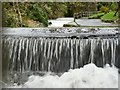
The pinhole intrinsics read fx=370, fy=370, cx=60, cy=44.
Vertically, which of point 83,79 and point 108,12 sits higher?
point 108,12

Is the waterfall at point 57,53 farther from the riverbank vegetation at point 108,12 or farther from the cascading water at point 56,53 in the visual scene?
the riverbank vegetation at point 108,12

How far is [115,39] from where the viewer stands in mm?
2207

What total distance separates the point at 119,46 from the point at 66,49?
1.03 feet

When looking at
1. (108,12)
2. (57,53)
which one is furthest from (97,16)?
(57,53)

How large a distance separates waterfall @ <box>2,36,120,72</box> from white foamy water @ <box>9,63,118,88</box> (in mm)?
39

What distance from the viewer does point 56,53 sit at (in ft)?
7.26

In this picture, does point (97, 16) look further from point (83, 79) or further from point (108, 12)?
point (83, 79)

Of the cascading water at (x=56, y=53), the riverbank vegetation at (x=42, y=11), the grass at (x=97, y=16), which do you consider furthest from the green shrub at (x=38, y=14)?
the grass at (x=97, y=16)

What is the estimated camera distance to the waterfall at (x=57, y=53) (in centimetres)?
219

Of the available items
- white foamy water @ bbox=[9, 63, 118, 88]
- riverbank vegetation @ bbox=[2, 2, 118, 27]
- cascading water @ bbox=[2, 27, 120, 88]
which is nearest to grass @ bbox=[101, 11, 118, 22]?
riverbank vegetation @ bbox=[2, 2, 118, 27]

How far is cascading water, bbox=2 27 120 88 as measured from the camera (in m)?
2.19

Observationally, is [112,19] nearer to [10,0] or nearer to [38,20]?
[38,20]

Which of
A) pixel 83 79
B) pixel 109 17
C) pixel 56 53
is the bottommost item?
pixel 83 79

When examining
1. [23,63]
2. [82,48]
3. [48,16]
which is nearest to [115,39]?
[82,48]
